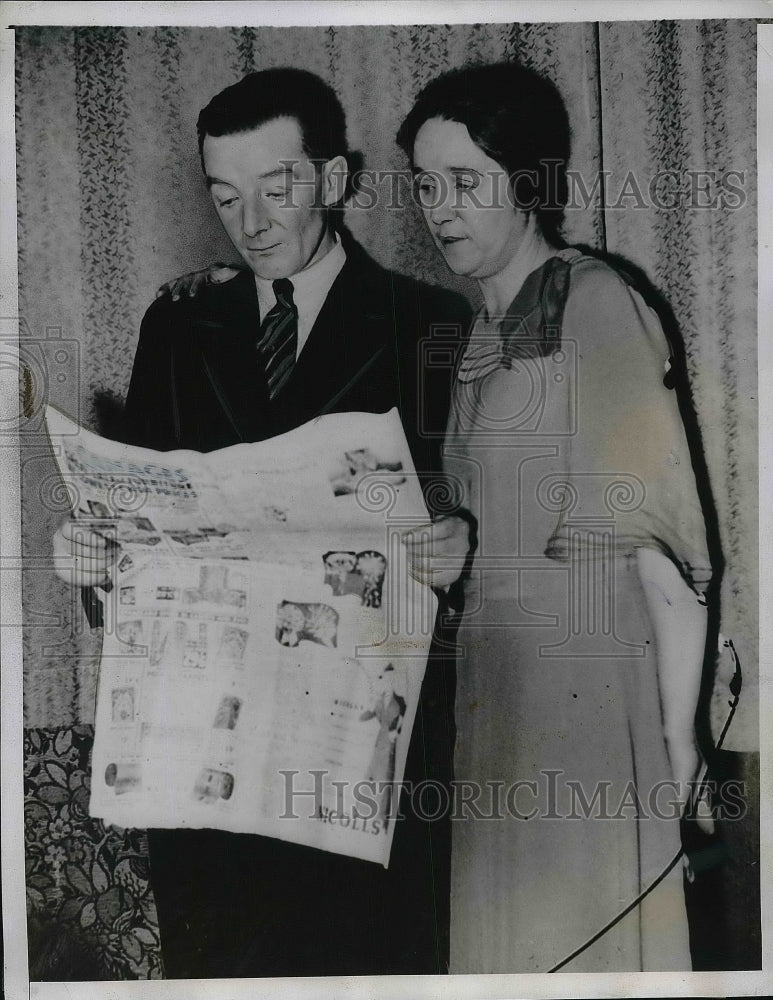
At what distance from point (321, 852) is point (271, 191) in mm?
1413

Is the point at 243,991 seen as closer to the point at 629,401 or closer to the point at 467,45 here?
the point at 629,401

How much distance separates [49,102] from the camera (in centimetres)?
157

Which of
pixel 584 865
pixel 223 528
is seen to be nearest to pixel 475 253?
pixel 223 528

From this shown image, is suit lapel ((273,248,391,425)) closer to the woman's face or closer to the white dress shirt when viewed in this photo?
the white dress shirt

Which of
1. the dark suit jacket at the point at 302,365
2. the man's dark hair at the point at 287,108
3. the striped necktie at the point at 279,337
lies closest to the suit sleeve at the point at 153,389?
the dark suit jacket at the point at 302,365

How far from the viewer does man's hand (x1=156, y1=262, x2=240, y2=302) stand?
5.18ft

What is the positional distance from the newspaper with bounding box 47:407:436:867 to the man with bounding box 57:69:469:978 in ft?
0.16

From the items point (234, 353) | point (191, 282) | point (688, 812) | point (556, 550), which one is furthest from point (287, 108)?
point (688, 812)

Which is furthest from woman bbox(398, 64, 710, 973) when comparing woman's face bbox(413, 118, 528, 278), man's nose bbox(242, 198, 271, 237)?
man's nose bbox(242, 198, 271, 237)

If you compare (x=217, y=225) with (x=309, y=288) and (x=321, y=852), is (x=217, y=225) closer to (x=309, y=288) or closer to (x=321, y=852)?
(x=309, y=288)

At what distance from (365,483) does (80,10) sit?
3.89 feet

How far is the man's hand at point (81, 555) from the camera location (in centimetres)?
158

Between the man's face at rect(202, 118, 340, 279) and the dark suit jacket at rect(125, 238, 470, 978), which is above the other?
the man's face at rect(202, 118, 340, 279)

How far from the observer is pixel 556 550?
1555 mm
